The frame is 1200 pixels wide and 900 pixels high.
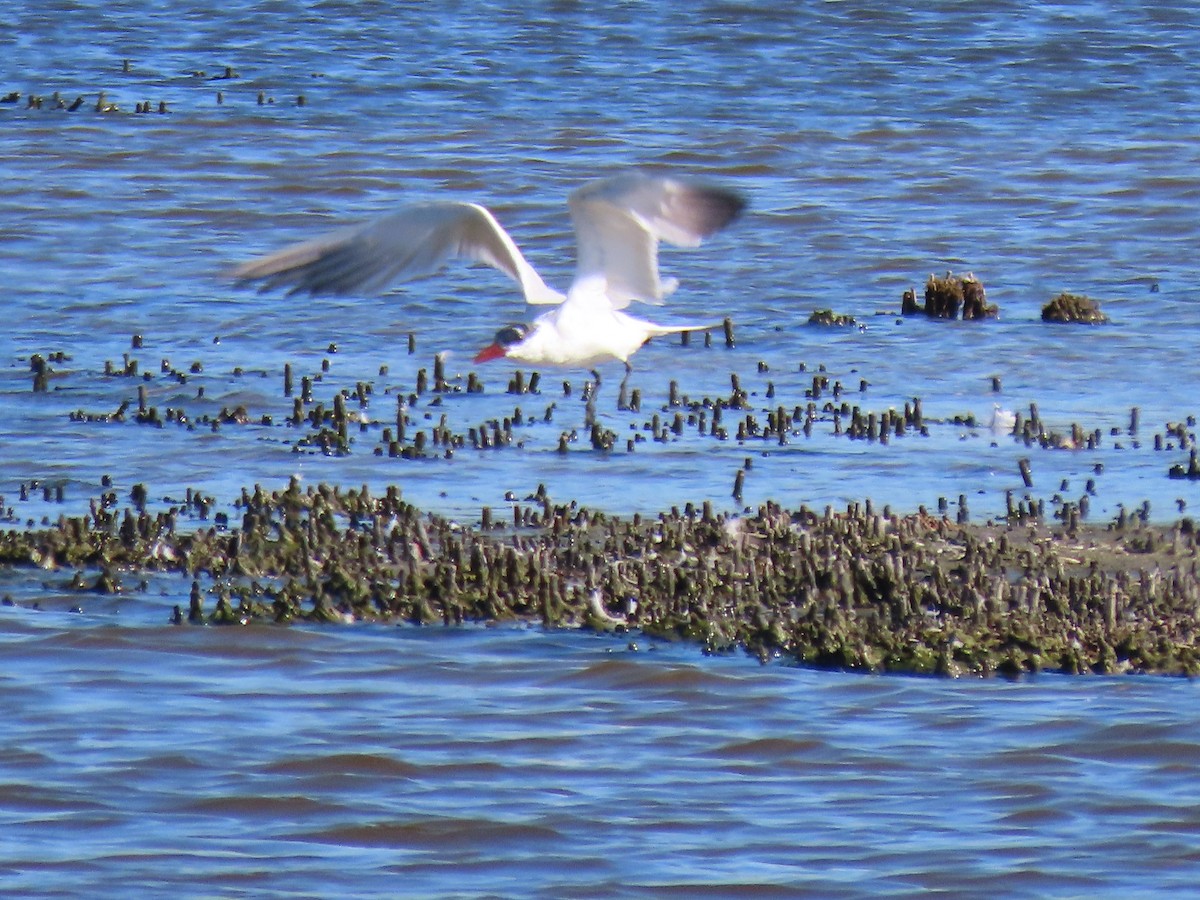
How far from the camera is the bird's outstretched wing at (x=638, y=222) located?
946 cm

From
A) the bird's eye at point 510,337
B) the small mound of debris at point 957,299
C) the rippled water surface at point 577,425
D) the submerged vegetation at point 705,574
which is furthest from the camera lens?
the small mound of debris at point 957,299

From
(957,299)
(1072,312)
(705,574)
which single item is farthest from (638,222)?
(1072,312)

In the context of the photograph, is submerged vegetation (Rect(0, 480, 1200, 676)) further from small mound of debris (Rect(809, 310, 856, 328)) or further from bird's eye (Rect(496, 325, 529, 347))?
small mound of debris (Rect(809, 310, 856, 328))

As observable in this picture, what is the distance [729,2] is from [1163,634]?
86.1 ft

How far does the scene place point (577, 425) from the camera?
12.6 metres

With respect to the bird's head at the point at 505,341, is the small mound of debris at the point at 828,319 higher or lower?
higher

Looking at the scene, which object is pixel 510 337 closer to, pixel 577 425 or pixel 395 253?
pixel 395 253

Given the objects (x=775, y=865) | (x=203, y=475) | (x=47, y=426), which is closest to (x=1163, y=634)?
(x=775, y=865)

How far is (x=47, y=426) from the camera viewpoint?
1253cm

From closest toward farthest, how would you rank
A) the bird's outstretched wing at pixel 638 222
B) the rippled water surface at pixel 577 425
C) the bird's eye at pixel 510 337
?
the rippled water surface at pixel 577 425, the bird's outstretched wing at pixel 638 222, the bird's eye at pixel 510 337

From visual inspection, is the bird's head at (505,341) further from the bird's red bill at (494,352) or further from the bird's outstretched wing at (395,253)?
the bird's outstretched wing at (395,253)

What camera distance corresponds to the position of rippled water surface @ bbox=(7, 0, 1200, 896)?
7.16 meters

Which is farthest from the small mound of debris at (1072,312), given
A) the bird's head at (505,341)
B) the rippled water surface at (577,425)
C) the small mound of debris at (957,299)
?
the bird's head at (505,341)

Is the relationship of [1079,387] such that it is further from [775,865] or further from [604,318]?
[775,865]
